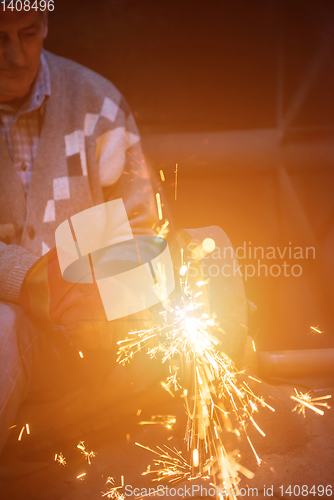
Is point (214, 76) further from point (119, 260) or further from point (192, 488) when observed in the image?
point (192, 488)

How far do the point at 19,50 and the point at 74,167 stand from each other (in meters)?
0.40

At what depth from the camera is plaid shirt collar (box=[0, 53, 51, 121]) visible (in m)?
1.21

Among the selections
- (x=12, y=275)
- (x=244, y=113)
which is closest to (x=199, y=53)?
(x=244, y=113)

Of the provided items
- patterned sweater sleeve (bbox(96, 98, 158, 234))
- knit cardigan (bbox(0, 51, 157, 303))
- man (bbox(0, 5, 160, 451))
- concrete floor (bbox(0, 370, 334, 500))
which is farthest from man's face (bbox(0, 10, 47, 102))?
concrete floor (bbox(0, 370, 334, 500))

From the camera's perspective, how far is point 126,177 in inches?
55.1

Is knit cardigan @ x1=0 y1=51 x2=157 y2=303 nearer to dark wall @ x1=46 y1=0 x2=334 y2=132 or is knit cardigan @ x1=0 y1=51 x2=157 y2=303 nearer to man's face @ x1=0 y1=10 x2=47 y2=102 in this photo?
man's face @ x1=0 y1=10 x2=47 y2=102

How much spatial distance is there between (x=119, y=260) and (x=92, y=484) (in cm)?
56

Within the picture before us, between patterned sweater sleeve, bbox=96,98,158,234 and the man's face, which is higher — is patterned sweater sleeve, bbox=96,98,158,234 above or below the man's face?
below

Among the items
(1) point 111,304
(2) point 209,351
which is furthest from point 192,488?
(1) point 111,304

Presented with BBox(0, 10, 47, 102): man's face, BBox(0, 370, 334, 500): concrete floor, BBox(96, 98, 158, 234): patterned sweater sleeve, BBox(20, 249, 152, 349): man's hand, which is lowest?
BBox(0, 370, 334, 500): concrete floor

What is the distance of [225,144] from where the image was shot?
187 centimetres

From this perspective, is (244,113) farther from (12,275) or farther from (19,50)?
(12,275)

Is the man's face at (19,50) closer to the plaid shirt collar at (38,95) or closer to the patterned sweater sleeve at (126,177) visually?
the plaid shirt collar at (38,95)

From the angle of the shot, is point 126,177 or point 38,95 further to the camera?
point 126,177
